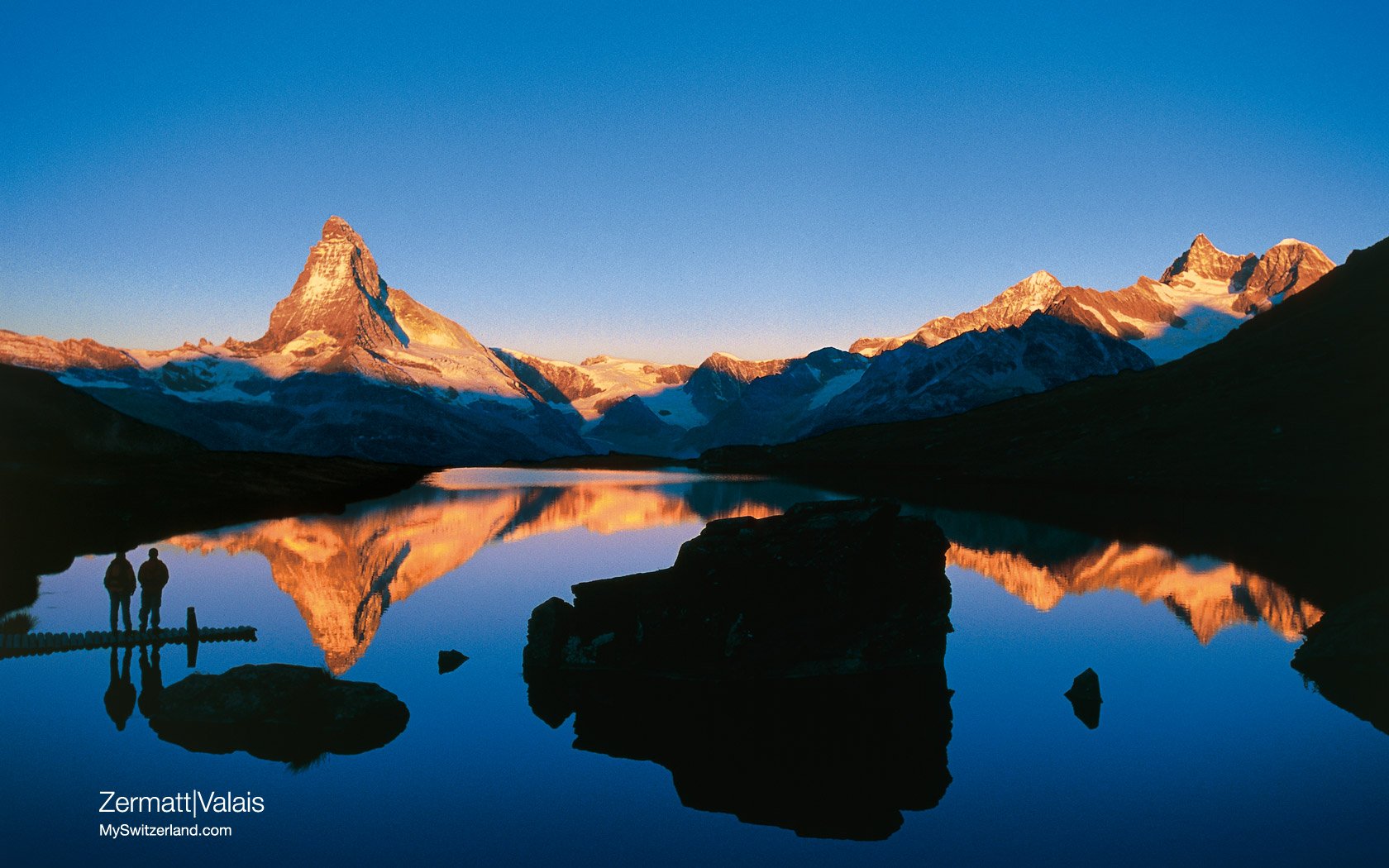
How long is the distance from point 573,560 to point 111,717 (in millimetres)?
34269

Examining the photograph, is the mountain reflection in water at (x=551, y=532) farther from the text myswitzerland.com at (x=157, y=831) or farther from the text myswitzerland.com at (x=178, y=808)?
the text myswitzerland.com at (x=157, y=831)

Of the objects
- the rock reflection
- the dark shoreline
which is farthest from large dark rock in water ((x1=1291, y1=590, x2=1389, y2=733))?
the dark shoreline

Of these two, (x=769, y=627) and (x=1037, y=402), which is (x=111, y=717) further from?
(x=1037, y=402)

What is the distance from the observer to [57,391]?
112688mm

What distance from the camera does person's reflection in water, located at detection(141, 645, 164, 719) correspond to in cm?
2611

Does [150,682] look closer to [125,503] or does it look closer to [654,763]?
[654,763]

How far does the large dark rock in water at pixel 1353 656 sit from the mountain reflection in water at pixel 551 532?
3765 mm

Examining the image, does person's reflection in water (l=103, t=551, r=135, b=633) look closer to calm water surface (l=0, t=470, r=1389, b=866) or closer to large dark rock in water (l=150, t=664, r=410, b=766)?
calm water surface (l=0, t=470, r=1389, b=866)

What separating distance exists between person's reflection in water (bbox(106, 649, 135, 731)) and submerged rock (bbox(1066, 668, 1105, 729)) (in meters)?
24.8

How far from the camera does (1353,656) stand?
31.0 m

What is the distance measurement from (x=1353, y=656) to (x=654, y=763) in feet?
75.2

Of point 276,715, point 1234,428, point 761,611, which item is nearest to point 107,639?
point 276,715

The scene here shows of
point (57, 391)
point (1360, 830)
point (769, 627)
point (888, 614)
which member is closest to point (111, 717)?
point (769, 627)

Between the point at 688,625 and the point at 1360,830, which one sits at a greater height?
the point at 688,625
